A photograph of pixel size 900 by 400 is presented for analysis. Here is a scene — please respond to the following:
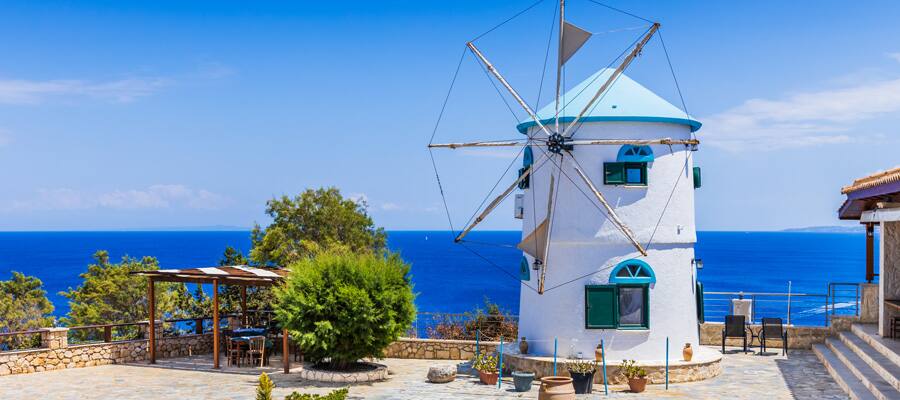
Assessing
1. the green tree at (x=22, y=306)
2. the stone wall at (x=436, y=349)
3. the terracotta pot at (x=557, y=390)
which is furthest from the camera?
the green tree at (x=22, y=306)

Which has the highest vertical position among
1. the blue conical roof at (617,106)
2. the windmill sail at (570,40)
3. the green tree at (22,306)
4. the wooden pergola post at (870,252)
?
the windmill sail at (570,40)

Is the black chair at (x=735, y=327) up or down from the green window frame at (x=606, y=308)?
down

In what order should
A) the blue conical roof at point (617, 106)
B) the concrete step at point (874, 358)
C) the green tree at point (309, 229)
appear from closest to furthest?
the concrete step at point (874, 358) → the blue conical roof at point (617, 106) → the green tree at point (309, 229)

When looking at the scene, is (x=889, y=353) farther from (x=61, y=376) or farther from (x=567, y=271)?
(x=61, y=376)

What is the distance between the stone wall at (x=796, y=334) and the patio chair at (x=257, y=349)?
35.0 ft

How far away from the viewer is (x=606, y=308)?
19203mm

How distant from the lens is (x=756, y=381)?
60.2 ft

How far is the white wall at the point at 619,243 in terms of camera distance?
63.1ft

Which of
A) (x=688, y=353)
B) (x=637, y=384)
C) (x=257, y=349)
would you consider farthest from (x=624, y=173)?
(x=257, y=349)

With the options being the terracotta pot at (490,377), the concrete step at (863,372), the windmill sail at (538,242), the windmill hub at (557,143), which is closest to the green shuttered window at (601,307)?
the windmill sail at (538,242)

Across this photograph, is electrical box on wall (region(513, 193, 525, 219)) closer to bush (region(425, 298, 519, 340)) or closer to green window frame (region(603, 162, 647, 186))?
green window frame (region(603, 162, 647, 186))

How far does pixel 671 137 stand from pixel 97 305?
25855 millimetres

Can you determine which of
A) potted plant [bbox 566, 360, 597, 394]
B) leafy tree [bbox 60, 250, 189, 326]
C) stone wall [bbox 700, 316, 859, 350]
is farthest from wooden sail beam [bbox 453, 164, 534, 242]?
leafy tree [bbox 60, 250, 189, 326]

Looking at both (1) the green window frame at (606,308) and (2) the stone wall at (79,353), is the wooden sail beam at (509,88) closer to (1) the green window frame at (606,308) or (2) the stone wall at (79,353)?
(1) the green window frame at (606,308)
